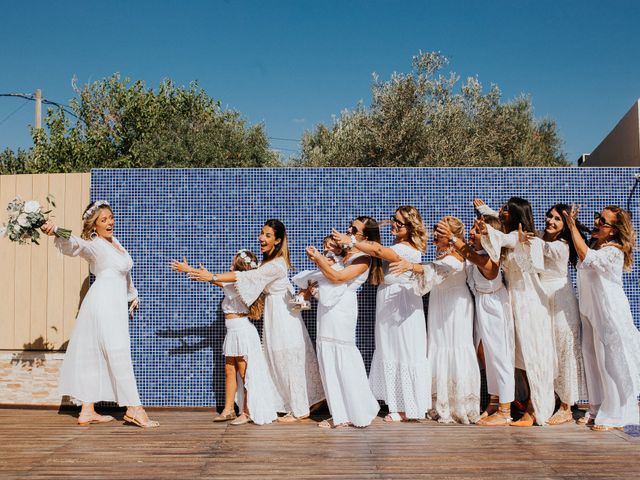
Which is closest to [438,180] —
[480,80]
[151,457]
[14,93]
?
[151,457]

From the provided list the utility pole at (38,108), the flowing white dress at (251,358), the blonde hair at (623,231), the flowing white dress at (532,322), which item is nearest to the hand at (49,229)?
the flowing white dress at (251,358)

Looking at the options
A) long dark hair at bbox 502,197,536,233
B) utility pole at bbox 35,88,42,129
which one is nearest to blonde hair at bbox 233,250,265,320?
long dark hair at bbox 502,197,536,233

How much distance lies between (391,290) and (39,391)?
11.8 ft

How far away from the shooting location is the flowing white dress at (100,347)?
5.31 meters

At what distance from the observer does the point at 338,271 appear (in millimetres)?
5254

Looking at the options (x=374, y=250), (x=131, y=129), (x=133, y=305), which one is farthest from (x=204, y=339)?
(x=131, y=129)

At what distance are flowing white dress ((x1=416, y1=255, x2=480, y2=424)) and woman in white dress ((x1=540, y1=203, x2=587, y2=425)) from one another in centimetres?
70

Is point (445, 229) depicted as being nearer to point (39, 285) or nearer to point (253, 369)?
point (253, 369)

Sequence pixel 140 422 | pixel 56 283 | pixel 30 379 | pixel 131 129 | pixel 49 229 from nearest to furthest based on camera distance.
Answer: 1. pixel 49 229
2. pixel 140 422
3. pixel 30 379
4. pixel 56 283
5. pixel 131 129

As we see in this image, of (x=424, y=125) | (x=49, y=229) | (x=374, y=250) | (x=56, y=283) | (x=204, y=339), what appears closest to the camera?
(x=49, y=229)

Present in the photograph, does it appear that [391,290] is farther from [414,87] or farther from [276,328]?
[414,87]

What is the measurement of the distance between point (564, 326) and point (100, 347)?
12.8ft

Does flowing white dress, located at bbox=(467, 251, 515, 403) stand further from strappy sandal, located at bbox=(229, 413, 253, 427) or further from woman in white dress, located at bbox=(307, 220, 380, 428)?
strappy sandal, located at bbox=(229, 413, 253, 427)

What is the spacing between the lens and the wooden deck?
402cm
